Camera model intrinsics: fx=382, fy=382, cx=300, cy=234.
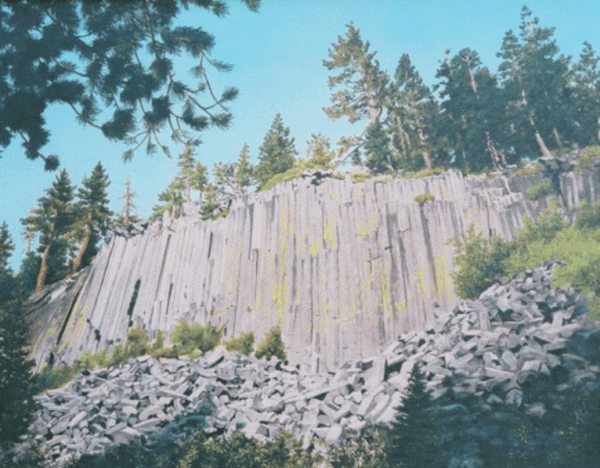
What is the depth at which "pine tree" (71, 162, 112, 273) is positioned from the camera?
1091 inches

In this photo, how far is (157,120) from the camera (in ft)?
14.7

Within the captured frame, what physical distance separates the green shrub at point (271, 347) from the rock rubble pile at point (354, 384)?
1.19ft

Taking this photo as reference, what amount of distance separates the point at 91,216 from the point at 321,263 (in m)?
21.8

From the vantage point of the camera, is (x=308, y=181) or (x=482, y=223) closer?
(x=482, y=223)

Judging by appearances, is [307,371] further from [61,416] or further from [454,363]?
[61,416]

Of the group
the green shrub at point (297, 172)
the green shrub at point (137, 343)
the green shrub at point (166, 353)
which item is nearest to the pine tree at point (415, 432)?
the green shrub at point (166, 353)

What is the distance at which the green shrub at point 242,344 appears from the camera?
48.6 ft

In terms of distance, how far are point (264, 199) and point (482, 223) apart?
31.2 feet

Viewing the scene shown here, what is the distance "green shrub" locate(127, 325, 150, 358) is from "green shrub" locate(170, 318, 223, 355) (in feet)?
5.05

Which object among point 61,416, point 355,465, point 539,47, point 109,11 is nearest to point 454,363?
point 355,465

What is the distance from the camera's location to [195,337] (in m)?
16.2

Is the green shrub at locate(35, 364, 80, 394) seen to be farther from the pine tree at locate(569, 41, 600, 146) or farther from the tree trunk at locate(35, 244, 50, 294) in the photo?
the pine tree at locate(569, 41, 600, 146)

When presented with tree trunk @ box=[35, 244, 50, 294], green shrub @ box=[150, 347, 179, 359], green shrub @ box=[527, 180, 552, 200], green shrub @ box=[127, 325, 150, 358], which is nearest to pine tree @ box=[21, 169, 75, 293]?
tree trunk @ box=[35, 244, 50, 294]

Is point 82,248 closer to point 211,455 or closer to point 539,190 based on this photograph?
point 211,455
